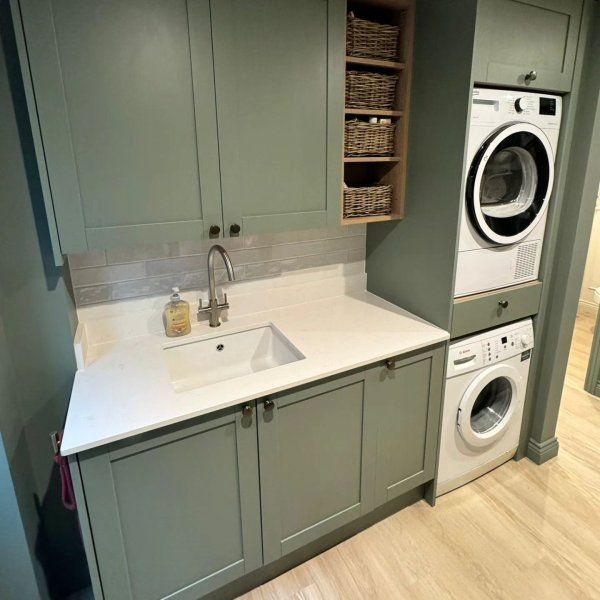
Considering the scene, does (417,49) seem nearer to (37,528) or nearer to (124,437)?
(124,437)

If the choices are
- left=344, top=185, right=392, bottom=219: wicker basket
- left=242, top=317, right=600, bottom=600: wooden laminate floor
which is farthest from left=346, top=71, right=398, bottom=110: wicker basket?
left=242, top=317, right=600, bottom=600: wooden laminate floor

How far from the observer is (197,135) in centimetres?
136

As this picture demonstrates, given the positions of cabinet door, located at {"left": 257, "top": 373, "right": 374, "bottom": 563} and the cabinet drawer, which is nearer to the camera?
cabinet door, located at {"left": 257, "top": 373, "right": 374, "bottom": 563}

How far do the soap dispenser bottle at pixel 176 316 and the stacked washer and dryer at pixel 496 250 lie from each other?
1116 millimetres

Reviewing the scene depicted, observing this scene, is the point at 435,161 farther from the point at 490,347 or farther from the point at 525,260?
the point at 490,347

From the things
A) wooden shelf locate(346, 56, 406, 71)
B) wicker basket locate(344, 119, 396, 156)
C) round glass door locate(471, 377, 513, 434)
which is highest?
wooden shelf locate(346, 56, 406, 71)

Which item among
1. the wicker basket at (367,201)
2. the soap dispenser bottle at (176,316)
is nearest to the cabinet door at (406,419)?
the wicker basket at (367,201)

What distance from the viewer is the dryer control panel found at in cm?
182

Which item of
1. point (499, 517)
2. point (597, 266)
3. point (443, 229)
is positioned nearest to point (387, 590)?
point (499, 517)

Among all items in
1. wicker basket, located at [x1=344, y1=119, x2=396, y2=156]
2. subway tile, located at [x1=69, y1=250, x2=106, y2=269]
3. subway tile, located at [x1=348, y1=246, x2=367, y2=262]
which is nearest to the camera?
subway tile, located at [x1=69, y1=250, x2=106, y2=269]

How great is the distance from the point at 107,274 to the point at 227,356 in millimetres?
583

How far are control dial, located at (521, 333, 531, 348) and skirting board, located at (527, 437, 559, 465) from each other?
0.62 meters

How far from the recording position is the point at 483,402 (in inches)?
85.3

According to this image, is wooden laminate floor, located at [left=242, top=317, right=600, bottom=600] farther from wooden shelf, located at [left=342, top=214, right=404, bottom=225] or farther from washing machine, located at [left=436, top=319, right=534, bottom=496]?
wooden shelf, located at [left=342, top=214, right=404, bottom=225]
